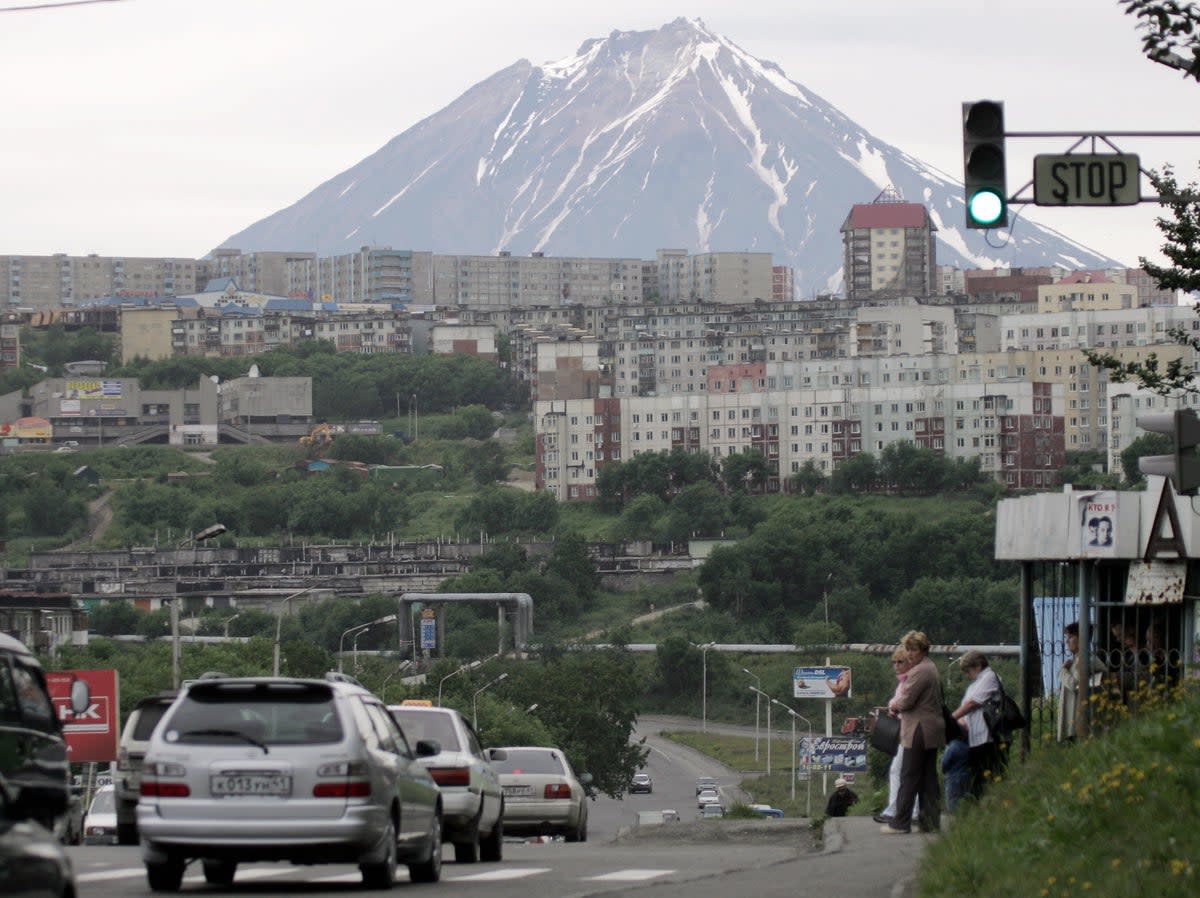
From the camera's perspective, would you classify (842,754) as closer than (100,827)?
No

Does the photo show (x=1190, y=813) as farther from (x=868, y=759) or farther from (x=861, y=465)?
(x=861, y=465)

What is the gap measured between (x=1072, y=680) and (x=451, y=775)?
197 inches

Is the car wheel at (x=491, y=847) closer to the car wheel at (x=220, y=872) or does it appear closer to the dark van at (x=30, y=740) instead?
the car wheel at (x=220, y=872)

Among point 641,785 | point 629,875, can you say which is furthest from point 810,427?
point 629,875

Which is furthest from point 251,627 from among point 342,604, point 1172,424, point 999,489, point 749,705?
point 1172,424

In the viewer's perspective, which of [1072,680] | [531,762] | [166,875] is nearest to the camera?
[166,875]

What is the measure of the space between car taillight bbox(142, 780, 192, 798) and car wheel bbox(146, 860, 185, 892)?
0.50m

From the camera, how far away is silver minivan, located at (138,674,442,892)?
51.2 ft

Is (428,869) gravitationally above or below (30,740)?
below

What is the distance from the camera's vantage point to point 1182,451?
17.9 metres

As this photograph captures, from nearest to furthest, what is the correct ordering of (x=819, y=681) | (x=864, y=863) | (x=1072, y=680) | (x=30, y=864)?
(x=30, y=864) → (x=864, y=863) → (x=1072, y=680) → (x=819, y=681)

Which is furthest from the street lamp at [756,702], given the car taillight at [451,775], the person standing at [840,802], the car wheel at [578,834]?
the car taillight at [451,775]

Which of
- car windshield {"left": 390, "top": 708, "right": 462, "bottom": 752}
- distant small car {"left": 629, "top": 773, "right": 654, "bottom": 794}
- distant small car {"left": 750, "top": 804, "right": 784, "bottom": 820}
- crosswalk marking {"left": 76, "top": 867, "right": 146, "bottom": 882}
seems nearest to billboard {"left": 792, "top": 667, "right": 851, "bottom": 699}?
distant small car {"left": 629, "top": 773, "right": 654, "bottom": 794}

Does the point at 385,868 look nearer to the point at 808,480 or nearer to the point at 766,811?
the point at 766,811
